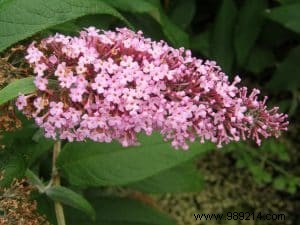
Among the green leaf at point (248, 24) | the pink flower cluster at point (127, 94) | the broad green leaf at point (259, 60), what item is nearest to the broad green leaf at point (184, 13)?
the green leaf at point (248, 24)

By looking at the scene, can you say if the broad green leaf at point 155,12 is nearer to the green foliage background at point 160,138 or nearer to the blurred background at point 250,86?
the green foliage background at point 160,138

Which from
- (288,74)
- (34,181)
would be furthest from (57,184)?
(288,74)

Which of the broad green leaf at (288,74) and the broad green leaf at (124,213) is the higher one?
the broad green leaf at (288,74)

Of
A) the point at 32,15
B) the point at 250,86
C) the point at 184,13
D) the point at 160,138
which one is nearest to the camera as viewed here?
the point at 32,15

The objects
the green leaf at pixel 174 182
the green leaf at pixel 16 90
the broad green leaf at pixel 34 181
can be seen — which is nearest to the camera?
the green leaf at pixel 16 90

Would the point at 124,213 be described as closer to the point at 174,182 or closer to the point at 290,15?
the point at 174,182

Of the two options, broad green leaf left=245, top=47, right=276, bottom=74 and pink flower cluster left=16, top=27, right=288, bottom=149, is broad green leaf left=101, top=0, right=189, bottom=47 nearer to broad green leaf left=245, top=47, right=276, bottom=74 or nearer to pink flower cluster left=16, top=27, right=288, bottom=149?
pink flower cluster left=16, top=27, right=288, bottom=149

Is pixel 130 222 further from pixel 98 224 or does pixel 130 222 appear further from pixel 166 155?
pixel 166 155

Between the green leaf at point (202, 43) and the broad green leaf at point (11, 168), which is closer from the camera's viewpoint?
the broad green leaf at point (11, 168)
